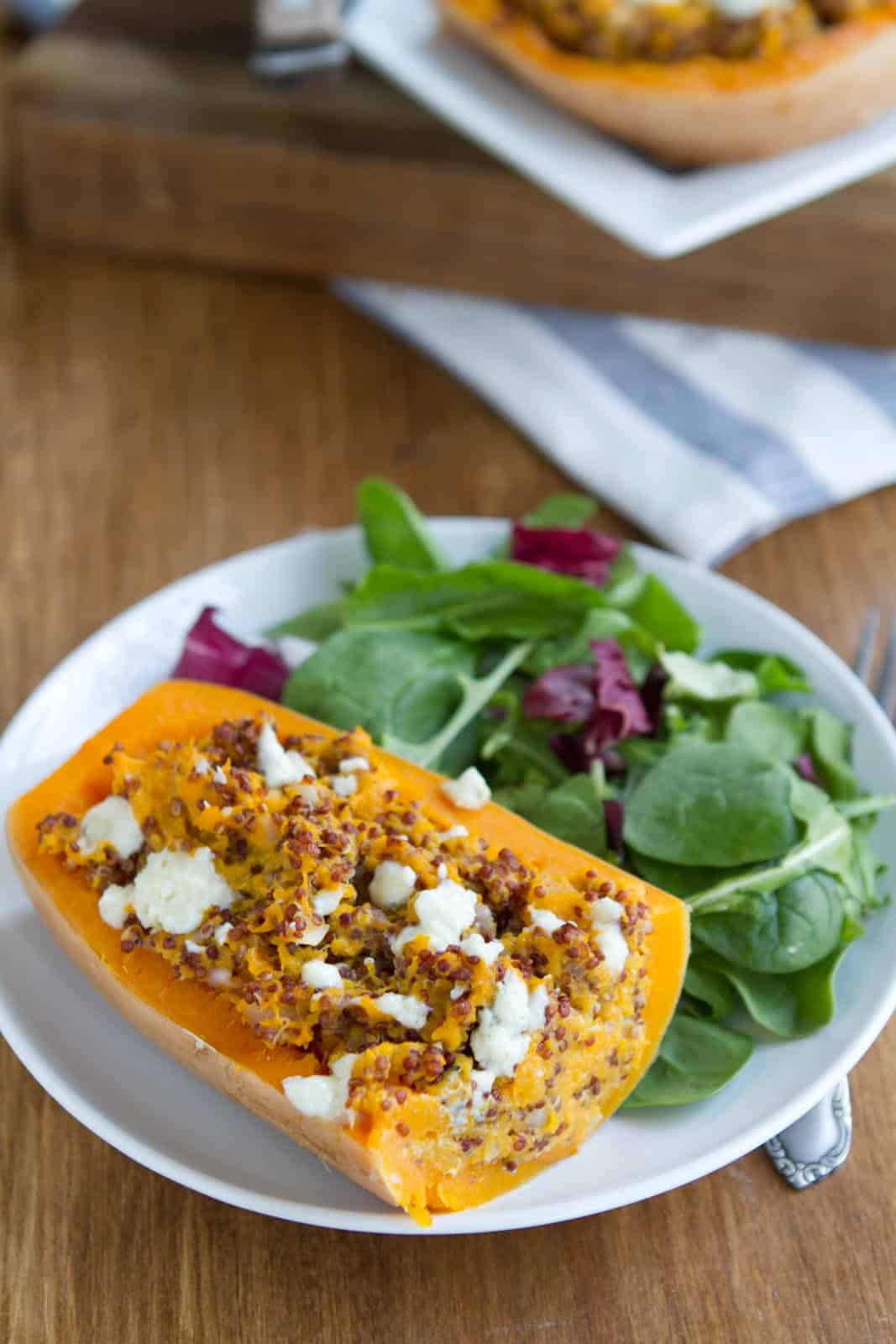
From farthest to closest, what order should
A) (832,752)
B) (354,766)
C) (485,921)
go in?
(832,752) → (354,766) → (485,921)

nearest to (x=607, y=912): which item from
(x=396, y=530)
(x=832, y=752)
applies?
(x=832, y=752)

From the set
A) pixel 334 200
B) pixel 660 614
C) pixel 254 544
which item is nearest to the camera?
pixel 660 614

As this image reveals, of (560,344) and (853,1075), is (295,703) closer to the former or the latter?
(853,1075)

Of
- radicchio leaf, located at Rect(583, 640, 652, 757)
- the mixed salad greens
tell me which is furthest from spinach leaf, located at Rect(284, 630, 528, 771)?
radicchio leaf, located at Rect(583, 640, 652, 757)

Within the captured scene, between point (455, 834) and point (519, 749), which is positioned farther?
point (519, 749)

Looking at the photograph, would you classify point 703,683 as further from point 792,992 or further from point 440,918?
point 440,918

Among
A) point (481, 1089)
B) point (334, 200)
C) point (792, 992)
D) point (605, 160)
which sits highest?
point (605, 160)
